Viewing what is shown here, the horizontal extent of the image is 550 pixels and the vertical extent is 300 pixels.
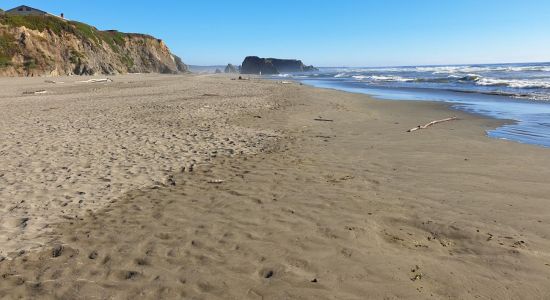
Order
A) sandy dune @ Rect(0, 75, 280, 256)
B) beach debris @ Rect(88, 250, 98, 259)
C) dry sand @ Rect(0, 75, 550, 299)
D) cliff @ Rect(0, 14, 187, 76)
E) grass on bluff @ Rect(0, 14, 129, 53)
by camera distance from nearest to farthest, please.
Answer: dry sand @ Rect(0, 75, 550, 299) → beach debris @ Rect(88, 250, 98, 259) → sandy dune @ Rect(0, 75, 280, 256) → cliff @ Rect(0, 14, 187, 76) → grass on bluff @ Rect(0, 14, 129, 53)

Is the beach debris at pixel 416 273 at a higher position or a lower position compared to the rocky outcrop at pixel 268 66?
lower

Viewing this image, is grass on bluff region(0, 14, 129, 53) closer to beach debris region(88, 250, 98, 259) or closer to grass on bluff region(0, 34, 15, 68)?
grass on bluff region(0, 34, 15, 68)

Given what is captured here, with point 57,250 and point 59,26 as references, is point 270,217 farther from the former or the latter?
point 59,26

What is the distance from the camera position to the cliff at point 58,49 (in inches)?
1553

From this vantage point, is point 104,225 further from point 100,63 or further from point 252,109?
point 100,63

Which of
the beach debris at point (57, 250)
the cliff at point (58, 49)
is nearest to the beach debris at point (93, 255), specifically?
the beach debris at point (57, 250)

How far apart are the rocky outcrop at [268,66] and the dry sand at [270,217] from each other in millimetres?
123255

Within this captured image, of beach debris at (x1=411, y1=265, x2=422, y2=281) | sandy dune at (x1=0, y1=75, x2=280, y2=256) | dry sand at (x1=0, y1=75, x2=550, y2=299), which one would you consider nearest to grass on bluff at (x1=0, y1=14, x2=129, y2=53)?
sandy dune at (x1=0, y1=75, x2=280, y2=256)

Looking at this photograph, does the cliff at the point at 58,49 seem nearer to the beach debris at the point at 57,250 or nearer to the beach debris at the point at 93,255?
the beach debris at the point at 57,250

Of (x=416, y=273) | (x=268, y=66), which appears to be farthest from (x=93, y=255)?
(x=268, y=66)

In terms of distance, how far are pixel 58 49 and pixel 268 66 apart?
336 ft

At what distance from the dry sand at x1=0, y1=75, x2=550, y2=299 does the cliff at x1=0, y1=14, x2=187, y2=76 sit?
115ft

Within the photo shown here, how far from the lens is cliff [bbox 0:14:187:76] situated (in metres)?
39.4

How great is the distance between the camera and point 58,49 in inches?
1818
